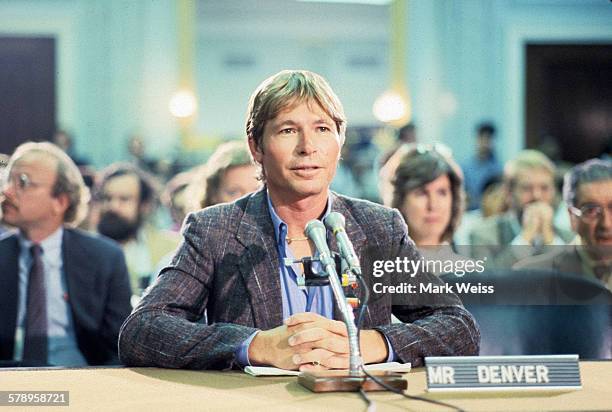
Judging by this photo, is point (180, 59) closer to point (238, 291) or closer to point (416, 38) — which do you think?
point (416, 38)

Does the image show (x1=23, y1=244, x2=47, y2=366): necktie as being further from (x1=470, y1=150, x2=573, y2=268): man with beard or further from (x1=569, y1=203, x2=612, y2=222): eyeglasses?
(x1=569, y1=203, x2=612, y2=222): eyeglasses

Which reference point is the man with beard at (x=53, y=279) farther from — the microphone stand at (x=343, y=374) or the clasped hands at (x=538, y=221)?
the microphone stand at (x=343, y=374)

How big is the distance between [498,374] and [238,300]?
0.67m

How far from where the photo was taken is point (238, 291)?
201 cm

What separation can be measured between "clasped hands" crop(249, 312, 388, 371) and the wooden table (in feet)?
0.17

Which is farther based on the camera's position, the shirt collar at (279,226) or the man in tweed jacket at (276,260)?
the shirt collar at (279,226)

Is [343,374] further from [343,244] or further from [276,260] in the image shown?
[276,260]

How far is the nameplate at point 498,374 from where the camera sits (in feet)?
4.96

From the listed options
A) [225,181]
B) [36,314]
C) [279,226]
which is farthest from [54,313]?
[279,226]

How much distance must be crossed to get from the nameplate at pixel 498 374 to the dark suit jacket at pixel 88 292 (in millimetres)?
1961

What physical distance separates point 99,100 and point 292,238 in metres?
3.18

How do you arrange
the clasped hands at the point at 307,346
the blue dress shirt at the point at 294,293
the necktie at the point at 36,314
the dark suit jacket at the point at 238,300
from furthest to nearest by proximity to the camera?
1. the necktie at the point at 36,314
2. the blue dress shirt at the point at 294,293
3. the dark suit jacket at the point at 238,300
4. the clasped hands at the point at 307,346

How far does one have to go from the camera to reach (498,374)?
1521 mm

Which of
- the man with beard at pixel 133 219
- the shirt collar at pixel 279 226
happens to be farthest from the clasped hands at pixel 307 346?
the man with beard at pixel 133 219
